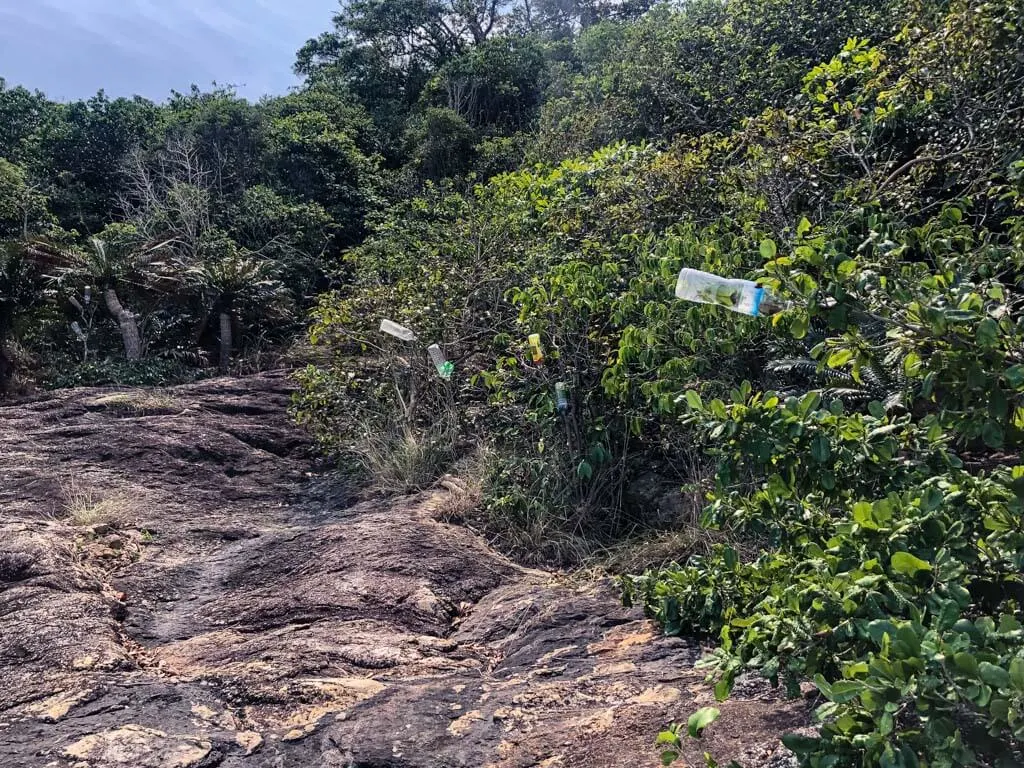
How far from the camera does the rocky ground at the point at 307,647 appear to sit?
8.09ft

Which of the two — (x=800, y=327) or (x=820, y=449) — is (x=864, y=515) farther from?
(x=800, y=327)

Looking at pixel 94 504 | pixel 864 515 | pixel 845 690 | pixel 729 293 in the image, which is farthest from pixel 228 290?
pixel 845 690

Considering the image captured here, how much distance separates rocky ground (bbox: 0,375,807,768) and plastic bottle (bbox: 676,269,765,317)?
3.82ft

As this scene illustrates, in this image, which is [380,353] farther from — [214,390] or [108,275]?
[108,275]

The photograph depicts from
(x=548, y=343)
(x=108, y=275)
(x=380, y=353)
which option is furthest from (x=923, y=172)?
(x=108, y=275)

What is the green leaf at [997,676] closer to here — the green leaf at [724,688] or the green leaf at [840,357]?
the green leaf at [724,688]

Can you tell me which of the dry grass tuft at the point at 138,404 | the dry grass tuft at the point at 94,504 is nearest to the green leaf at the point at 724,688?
the dry grass tuft at the point at 94,504

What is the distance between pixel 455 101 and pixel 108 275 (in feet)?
33.4

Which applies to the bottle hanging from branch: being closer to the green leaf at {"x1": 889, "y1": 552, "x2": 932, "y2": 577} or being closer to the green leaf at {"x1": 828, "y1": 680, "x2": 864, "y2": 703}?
the green leaf at {"x1": 889, "y1": 552, "x2": 932, "y2": 577}

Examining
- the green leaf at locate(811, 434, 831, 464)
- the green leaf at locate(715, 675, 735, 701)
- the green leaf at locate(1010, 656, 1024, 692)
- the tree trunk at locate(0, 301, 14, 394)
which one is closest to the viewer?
the green leaf at locate(1010, 656, 1024, 692)

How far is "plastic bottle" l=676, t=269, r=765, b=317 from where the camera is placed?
2.09 metres

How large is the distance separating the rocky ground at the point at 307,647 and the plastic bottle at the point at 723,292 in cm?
116

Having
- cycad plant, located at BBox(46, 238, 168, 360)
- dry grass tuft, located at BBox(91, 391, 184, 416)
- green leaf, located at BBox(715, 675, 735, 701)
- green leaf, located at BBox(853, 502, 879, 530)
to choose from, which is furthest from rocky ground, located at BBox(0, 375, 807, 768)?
cycad plant, located at BBox(46, 238, 168, 360)

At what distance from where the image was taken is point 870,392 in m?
2.89
